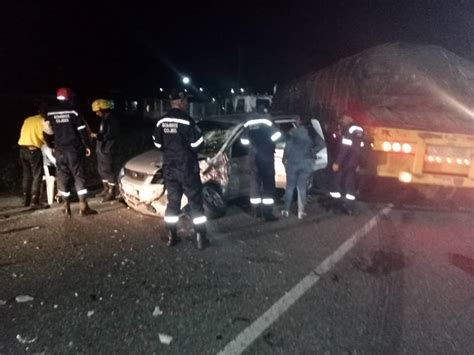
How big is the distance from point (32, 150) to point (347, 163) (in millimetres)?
5089

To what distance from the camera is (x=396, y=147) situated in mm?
7652

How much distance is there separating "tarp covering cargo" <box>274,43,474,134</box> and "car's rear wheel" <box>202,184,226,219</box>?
3024mm

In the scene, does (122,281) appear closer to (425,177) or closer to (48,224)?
(48,224)

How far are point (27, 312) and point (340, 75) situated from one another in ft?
26.7

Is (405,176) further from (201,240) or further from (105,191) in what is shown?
(105,191)

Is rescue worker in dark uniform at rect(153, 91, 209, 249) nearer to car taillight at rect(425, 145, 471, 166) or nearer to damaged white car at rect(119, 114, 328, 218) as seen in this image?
damaged white car at rect(119, 114, 328, 218)

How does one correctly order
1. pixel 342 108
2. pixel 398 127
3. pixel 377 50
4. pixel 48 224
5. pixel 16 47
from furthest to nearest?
1. pixel 16 47
2. pixel 342 108
3. pixel 377 50
4. pixel 398 127
5. pixel 48 224

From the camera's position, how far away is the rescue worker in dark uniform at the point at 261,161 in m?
6.93

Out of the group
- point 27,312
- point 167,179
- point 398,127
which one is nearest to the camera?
point 27,312

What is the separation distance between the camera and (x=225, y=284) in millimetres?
4664

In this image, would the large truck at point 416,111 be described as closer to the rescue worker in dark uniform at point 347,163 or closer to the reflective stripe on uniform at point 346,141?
the rescue worker in dark uniform at point 347,163

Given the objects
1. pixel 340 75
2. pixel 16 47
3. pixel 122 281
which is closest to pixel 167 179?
pixel 122 281

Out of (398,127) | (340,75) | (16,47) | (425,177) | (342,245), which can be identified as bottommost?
(342,245)

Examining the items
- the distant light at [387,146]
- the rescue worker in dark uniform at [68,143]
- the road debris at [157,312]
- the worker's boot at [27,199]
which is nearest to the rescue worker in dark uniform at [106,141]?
the rescue worker in dark uniform at [68,143]
